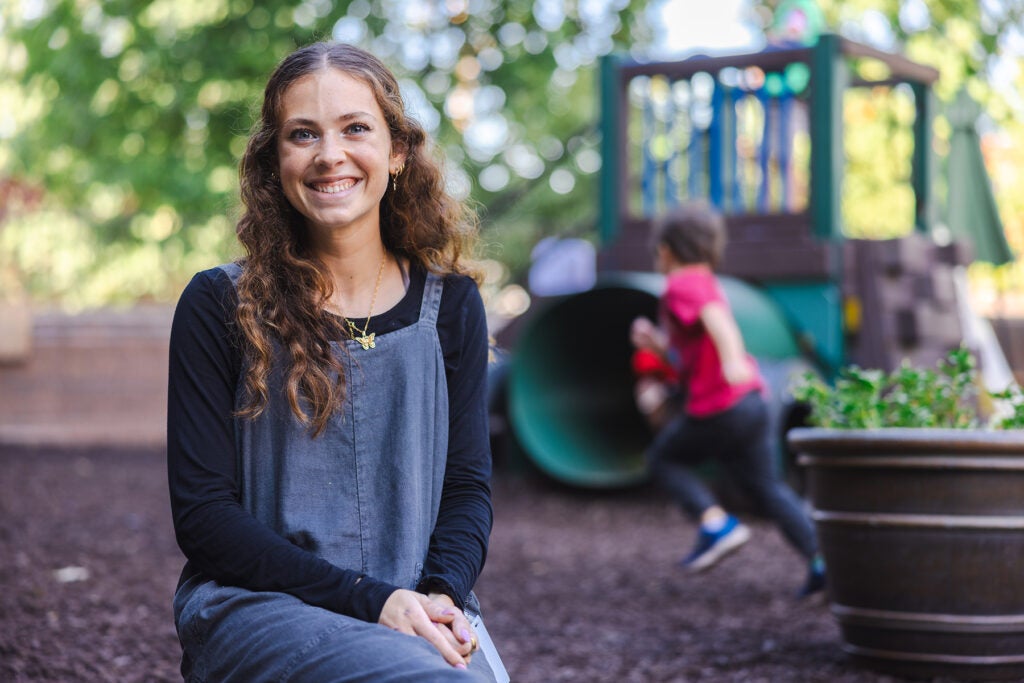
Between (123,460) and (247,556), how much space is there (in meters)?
7.71

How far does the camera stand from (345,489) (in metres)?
2.25

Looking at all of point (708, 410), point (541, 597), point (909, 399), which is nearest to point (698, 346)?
point (708, 410)

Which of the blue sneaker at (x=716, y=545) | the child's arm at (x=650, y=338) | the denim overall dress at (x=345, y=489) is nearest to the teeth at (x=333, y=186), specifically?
the denim overall dress at (x=345, y=489)

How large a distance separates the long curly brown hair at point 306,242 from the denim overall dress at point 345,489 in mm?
38

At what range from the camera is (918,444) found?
3582 mm

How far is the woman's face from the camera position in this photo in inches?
92.4

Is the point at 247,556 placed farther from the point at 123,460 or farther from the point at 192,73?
the point at 192,73

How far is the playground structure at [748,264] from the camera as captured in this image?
791cm

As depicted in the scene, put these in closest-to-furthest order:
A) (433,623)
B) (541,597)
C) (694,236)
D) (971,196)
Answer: (433,623), (541,597), (694,236), (971,196)

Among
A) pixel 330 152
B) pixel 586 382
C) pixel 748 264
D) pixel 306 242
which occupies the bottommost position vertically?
pixel 586 382

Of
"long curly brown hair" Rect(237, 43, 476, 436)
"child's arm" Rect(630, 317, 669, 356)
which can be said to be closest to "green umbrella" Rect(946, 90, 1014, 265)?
"child's arm" Rect(630, 317, 669, 356)

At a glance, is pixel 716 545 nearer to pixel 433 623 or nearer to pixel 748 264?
pixel 748 264

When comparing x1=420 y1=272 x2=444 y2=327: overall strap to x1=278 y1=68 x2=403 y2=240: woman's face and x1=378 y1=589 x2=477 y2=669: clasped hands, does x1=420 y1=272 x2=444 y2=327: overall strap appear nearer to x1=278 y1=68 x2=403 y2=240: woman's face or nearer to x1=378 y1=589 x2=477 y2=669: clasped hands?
x1=278 y1=68 x2=403 y2=240: woman's face

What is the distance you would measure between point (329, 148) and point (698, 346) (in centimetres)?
371
